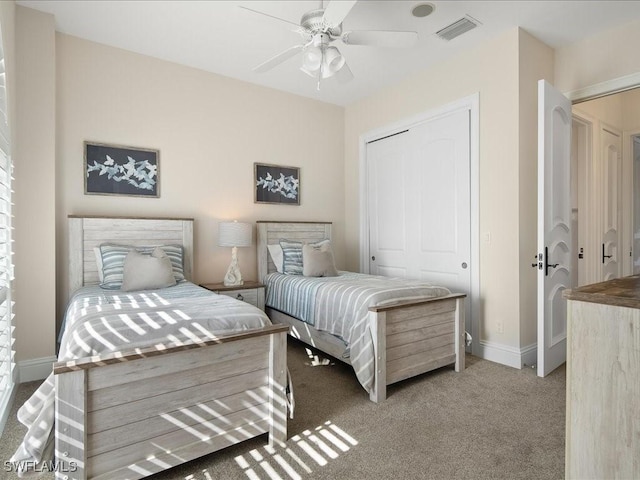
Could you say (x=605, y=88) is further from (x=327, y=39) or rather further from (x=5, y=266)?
(x=5, y=266)

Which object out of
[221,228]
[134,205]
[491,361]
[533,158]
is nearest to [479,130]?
[533,158]

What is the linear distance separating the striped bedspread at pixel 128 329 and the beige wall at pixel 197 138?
148 cm

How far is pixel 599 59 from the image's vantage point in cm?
301

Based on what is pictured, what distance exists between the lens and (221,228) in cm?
360

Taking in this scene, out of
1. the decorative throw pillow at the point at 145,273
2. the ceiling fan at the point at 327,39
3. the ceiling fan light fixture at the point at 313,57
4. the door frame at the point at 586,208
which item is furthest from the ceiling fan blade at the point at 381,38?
the door frame at the point at 586,208

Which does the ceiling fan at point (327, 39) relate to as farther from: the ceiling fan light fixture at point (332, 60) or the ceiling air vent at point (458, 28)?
the ceiling air vent at point (458, 28)

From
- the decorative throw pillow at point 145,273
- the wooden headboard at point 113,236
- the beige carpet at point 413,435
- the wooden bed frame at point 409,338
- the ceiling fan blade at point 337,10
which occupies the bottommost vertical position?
the beige carpet at point 413,435

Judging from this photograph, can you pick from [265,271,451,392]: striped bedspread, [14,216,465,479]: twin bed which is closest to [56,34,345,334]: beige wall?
[265,271,451,392]: striped bedspread

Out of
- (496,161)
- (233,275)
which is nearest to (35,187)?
(233,275)

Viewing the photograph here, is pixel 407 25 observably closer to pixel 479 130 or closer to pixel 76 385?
pixel 479 130

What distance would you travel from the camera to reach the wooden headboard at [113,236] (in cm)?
296

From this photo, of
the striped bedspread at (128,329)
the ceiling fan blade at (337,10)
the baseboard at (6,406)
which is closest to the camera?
the striped bedspread at (128,329)

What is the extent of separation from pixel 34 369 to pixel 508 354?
3779 mm

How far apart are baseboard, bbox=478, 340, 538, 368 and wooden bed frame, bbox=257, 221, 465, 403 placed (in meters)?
0.42
